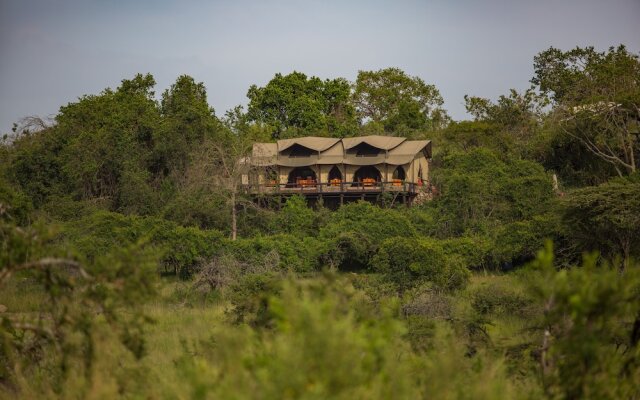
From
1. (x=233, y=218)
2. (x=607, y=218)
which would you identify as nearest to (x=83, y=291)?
(x=607, y=218)

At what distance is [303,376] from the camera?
5.04 m

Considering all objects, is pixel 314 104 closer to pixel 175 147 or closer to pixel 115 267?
pixel 175 147

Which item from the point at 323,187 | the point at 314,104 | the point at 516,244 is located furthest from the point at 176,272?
the point at 314,104

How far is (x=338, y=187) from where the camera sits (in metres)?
38.5

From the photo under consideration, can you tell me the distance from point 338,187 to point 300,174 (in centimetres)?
472

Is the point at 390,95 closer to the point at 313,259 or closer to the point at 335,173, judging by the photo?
the point at 335,173

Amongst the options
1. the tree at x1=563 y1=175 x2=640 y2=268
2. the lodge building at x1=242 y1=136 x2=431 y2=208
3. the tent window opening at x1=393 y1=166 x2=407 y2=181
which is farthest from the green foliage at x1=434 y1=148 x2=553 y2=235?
the tent window opening at x1=393 y1=166 x2=407 y2=181

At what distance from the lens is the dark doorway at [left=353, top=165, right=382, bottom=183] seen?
41.3 metres

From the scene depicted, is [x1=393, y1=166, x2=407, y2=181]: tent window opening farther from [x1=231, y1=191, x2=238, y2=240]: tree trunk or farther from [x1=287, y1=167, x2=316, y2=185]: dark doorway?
[x1=231, y1=191, x2=238, y2=240]: tree trunk

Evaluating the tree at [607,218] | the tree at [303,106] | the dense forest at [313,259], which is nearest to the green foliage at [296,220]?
the dense forest at [313,259]

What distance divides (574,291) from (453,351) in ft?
4.15

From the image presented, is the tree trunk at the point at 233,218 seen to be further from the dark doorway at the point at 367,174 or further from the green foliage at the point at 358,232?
the dark doorway at the point at 367,174

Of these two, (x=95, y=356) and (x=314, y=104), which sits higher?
(x=314, y=104)

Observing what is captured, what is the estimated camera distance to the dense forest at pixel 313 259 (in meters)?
6.52
